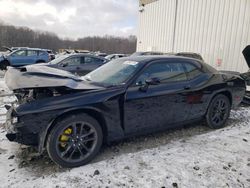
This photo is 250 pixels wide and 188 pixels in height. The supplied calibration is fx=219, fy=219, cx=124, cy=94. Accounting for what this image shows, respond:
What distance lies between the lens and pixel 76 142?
2.95 metres

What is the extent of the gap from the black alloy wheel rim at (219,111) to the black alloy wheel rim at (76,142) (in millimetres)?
2603

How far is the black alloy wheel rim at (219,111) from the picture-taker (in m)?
4.41

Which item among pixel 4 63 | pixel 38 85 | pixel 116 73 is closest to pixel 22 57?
pixel 4 63

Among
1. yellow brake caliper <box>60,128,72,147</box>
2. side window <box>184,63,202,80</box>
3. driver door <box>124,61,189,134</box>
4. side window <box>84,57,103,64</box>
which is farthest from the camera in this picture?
side window <box>84,57,103,64</box>

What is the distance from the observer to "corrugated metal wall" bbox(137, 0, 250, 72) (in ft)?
30.1

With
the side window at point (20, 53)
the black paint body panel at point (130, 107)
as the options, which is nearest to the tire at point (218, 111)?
the black paint body panel at point (130, 107)

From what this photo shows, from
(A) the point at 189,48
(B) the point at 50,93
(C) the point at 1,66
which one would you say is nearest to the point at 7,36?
(C) the point at 1,66

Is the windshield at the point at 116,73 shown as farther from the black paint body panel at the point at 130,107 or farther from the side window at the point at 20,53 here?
the side window at the point at 20,53

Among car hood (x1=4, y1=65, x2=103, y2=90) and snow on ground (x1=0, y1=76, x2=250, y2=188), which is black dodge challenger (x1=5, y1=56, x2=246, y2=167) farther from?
snow on ground (x1=0, y1=76, x2=250, y2=188)

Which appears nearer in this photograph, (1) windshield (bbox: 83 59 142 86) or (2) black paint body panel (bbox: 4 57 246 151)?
(2) black paint body panel (bbox: 4 57 246 151)

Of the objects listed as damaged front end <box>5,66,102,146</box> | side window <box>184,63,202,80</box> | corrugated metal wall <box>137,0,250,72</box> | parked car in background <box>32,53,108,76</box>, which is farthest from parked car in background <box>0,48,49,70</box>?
side window <box>184,63,202,80</box>

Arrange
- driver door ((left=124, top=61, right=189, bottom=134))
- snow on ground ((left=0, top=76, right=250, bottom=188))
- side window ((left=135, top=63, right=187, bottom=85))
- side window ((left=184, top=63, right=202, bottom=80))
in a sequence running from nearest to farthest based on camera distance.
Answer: snow on ground ((left=0, top=76, right=250, bottom=188))
driver door ((left=124, top=61, right=189, bottom=134))
side window ((left=135, top=63, right=187, bottom=85))
side window ((left=184, top=63, right=202, bottom=80))

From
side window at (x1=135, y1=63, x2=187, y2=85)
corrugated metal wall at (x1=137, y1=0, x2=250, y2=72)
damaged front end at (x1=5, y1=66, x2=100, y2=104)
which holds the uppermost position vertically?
corrugated metal wall at (x1=137, y1=0, x2=250, y2=72)

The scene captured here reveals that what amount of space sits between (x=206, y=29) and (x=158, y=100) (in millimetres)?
8612
